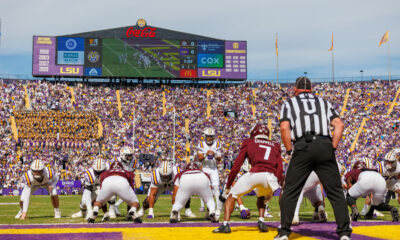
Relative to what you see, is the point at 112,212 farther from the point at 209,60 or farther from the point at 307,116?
the point at 209,60

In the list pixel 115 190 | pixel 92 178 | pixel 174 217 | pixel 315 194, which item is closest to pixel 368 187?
pixel 315 194

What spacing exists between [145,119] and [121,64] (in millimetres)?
8264

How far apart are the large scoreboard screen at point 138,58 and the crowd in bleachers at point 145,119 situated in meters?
1.78

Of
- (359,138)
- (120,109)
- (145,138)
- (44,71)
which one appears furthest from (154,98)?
(359,138)

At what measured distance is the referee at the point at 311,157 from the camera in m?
6.12

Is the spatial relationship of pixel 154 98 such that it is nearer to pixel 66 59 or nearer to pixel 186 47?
pixel 186 47

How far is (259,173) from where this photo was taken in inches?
297

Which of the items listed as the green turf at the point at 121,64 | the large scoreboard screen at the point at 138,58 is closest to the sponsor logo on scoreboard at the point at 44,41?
the large scoreboard screen at the point at 138,58

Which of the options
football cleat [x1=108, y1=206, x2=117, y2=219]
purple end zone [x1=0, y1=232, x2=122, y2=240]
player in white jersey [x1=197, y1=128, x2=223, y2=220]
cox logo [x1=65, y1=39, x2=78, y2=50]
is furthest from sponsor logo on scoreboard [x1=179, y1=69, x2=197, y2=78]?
purple end zone [x1=0, y1=232, x2=122, y2=240]

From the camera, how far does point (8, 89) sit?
150 feet

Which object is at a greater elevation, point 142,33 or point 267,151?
point 142,33

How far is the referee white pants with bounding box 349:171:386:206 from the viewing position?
10234 millimetres

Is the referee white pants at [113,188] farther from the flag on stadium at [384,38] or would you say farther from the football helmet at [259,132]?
the flag on stadium at [384,38]

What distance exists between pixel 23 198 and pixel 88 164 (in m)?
25.0
